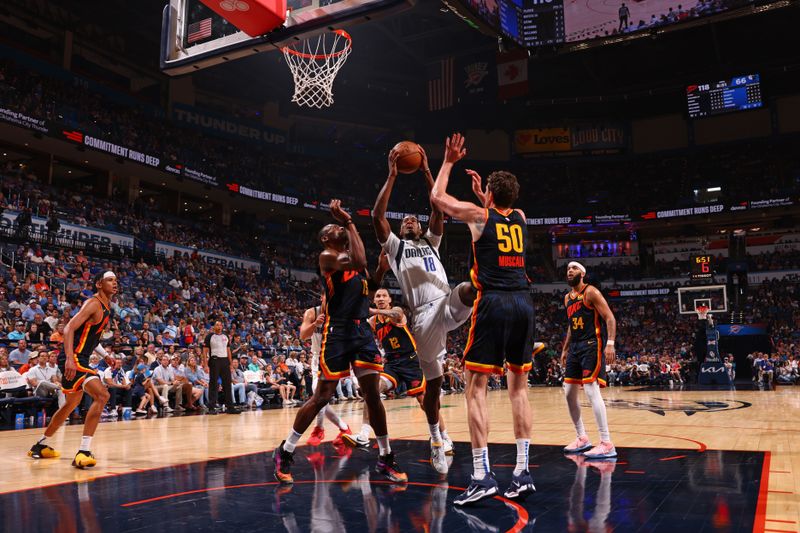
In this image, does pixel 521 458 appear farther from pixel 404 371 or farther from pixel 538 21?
pixel 538 21

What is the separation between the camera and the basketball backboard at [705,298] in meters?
23.1

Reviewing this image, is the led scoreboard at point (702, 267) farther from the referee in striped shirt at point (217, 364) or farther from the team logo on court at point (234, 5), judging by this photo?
the team logo on court at point (234, 5)

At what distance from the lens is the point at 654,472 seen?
16.2ft

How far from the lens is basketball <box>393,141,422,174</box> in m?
4.85

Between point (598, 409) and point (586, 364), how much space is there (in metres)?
0.47

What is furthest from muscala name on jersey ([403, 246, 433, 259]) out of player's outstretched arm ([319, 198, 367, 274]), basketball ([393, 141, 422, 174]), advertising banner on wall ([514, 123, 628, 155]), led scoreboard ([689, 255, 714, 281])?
advertising banner on wall ([514, 123, 628, 155])

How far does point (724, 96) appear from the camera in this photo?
93.4 ft

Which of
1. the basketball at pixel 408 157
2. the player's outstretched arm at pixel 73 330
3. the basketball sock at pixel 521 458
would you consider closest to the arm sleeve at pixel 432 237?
the basketball at pixel 408 157

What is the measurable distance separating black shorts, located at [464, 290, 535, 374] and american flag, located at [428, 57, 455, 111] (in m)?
27.5

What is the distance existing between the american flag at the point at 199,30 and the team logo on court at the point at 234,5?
107 cm

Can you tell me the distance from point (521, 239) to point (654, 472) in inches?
88.0

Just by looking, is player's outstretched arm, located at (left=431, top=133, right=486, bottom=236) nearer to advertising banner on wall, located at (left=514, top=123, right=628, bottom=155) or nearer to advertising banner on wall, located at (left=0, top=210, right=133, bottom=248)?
advertising banner on wall, located at (left=0, top=210, right=133, bottom=248)

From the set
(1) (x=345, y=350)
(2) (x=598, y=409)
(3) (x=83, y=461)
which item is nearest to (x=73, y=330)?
(3) (x=83, y=461)

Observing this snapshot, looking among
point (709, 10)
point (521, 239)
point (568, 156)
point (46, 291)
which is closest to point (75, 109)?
point (46, 291)
